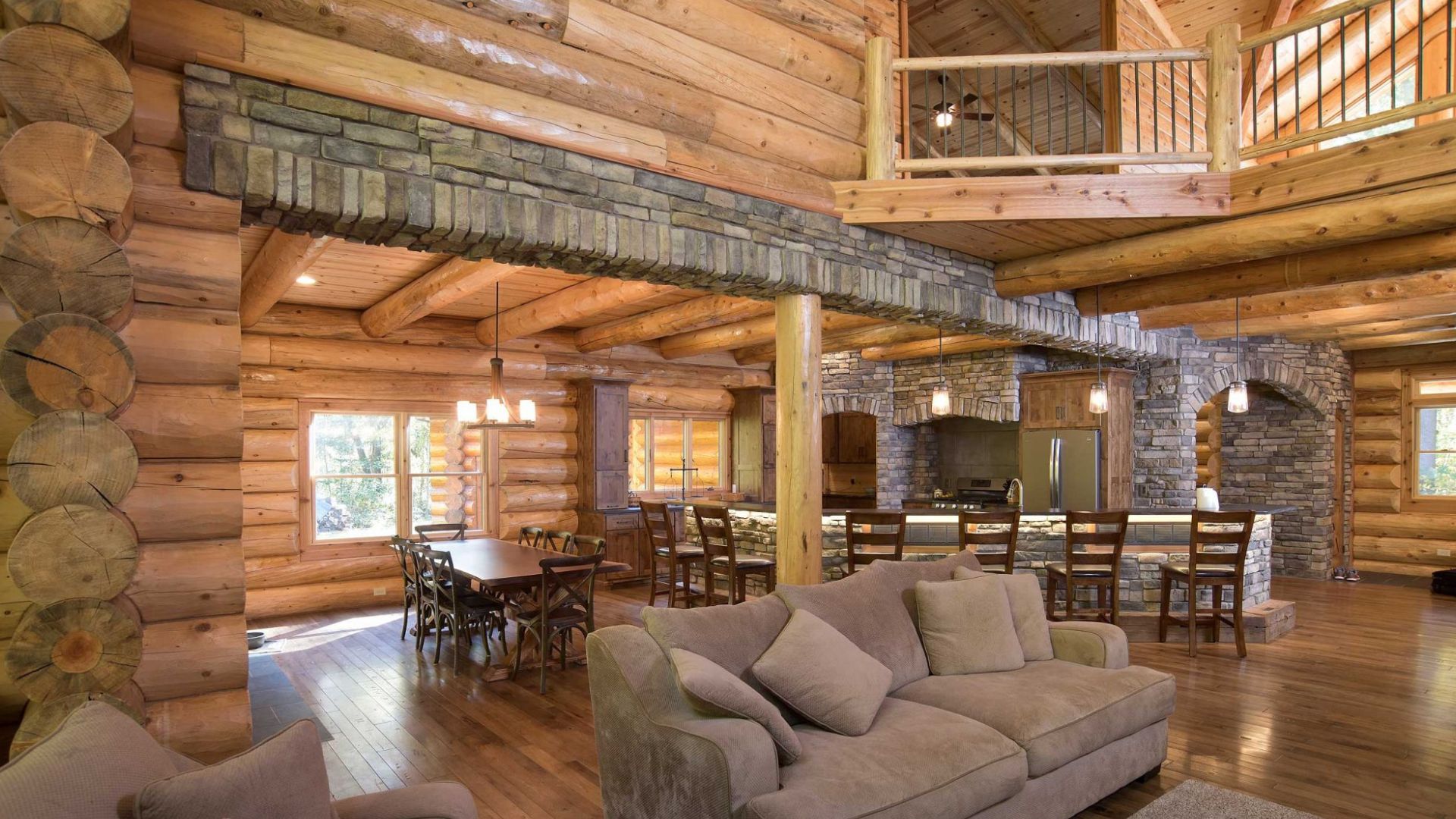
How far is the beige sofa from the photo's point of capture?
2652mm

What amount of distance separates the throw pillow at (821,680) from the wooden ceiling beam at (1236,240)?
3837 mm

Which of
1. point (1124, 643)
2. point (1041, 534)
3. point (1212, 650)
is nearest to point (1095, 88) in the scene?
point (1041, 534)

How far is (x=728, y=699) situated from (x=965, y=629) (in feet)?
5.53

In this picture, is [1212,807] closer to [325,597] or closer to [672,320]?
[672,320]

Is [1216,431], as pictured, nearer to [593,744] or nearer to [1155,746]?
[1155,746]

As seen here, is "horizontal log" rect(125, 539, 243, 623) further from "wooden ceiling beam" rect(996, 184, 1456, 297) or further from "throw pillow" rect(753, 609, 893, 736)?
"wooden ceiling beam" rect(996, 184, 1456, 297)

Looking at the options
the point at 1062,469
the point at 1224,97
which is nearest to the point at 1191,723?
the point at 1224,97

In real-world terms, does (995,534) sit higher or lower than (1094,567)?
higher

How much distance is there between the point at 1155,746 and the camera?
3846 millimetres

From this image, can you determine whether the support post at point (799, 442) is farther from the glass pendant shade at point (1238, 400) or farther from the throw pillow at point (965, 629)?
the glass pendant shade at point (1238, 400)

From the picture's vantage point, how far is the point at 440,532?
28.6ft

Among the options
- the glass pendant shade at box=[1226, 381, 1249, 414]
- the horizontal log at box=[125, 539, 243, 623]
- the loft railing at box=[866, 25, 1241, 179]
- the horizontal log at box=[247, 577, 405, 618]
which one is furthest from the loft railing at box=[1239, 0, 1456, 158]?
the horizontal log at box=[247, 577, 405, 618]

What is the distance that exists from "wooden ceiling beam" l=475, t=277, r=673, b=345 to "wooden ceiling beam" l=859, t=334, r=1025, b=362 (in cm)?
409

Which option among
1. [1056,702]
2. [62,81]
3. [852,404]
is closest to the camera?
[62,81]
